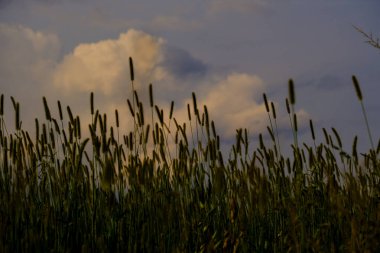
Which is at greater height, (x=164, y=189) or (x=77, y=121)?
(x=77, y=121)

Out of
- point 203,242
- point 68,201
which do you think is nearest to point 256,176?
point 203,242

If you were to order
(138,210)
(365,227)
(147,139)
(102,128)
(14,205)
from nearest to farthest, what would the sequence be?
(365,227) → (14,205) → (102,128) → (138,210) → (147,139)

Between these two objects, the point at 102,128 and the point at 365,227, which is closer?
the point at 365,227

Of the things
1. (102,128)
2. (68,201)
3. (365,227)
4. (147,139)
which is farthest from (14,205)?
(365,227)

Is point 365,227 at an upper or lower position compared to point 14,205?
lower

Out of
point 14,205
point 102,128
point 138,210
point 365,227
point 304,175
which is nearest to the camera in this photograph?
point 365,227

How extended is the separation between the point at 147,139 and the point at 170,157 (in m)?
0.23

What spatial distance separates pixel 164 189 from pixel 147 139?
39 cm

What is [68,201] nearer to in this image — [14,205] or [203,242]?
[14,205]

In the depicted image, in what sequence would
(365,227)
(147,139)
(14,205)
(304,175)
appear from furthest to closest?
(304,175) → (147,139) → (14,205) → (365,227)

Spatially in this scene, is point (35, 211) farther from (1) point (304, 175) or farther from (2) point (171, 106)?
(1) point (304, 175)

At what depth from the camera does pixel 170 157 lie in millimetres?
3982

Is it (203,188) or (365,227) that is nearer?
(365,227)

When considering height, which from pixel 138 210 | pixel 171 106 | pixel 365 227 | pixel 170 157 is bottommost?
pixel 365 227
